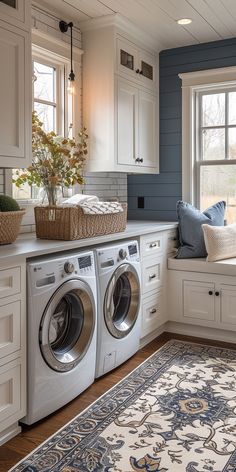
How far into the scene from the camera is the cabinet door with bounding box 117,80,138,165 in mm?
3654

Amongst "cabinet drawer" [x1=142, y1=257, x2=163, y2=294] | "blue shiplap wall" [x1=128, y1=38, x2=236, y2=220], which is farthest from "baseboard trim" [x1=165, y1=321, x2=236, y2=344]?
"blue shiplap wall" [x1=128, y1=38, x2=236, y2=220]

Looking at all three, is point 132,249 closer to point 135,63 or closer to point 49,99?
point 49,99

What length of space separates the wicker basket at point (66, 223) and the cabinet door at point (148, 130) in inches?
54.5

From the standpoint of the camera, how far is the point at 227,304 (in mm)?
3506

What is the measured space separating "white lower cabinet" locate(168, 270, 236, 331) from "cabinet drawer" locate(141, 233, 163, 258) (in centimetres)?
30

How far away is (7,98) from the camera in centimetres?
242

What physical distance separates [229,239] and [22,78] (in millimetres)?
2058

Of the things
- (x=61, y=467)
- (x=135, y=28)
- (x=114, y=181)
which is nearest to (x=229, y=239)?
(x=114, y=181)

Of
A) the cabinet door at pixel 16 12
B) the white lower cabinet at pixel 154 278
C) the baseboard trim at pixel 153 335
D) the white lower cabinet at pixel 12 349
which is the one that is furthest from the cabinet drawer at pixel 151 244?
the cabinet door at pixel 16 12

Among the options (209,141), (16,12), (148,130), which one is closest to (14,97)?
(16,12)

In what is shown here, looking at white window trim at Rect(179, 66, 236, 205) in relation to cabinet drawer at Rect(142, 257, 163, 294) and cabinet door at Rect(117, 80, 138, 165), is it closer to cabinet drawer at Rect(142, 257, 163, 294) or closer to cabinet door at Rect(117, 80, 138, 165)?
cabinet door at Rect(117, 80, 138, 165)

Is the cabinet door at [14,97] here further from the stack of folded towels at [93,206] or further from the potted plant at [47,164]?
the stack of folded towels at [93,206]

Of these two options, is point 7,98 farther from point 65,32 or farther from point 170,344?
point 170,344

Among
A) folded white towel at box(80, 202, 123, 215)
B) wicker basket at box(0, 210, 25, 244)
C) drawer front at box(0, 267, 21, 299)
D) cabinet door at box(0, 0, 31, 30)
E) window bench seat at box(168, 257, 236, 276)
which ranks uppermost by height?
cabinet door at box(0, 0, 31, 30)
